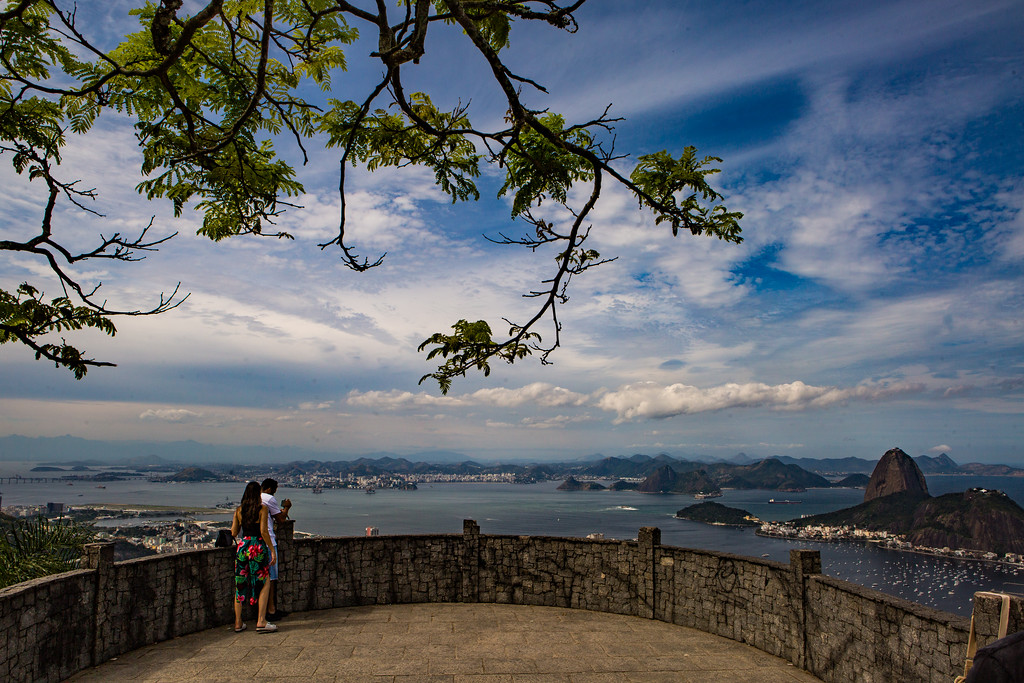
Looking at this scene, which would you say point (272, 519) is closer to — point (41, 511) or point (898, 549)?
point (41, 511)

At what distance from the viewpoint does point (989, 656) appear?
62.9 inches

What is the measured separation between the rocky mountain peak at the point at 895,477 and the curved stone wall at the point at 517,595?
151 meters

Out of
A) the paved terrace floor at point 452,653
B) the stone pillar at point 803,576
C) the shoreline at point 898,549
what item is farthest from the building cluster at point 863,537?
the stone pillar at point 803,576

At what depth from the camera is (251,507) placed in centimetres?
731

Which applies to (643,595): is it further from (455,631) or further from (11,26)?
(11,26)

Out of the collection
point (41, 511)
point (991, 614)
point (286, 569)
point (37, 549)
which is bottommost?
point (37, 549)

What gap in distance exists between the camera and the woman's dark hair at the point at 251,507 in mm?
7297

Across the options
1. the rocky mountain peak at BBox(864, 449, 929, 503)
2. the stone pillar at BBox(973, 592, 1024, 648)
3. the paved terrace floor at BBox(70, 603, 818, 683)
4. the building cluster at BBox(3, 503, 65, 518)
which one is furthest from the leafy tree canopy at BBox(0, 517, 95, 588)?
the rocky mountain peak at BBox(864, 449, 929, 503)

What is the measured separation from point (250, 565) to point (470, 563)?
3.32 metres

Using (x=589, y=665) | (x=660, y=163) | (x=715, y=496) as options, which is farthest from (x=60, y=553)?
(x=715, y=496)

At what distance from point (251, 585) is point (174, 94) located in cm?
616

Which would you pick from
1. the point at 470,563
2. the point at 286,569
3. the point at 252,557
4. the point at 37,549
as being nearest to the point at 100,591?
the point at 252,557

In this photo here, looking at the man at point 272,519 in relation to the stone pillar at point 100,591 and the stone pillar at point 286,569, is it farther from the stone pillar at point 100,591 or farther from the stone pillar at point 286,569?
the stone pillar at point 100,591

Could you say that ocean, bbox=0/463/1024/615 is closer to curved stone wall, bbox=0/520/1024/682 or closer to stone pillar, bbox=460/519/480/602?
stone pillar, bbox=460/519/480/602
